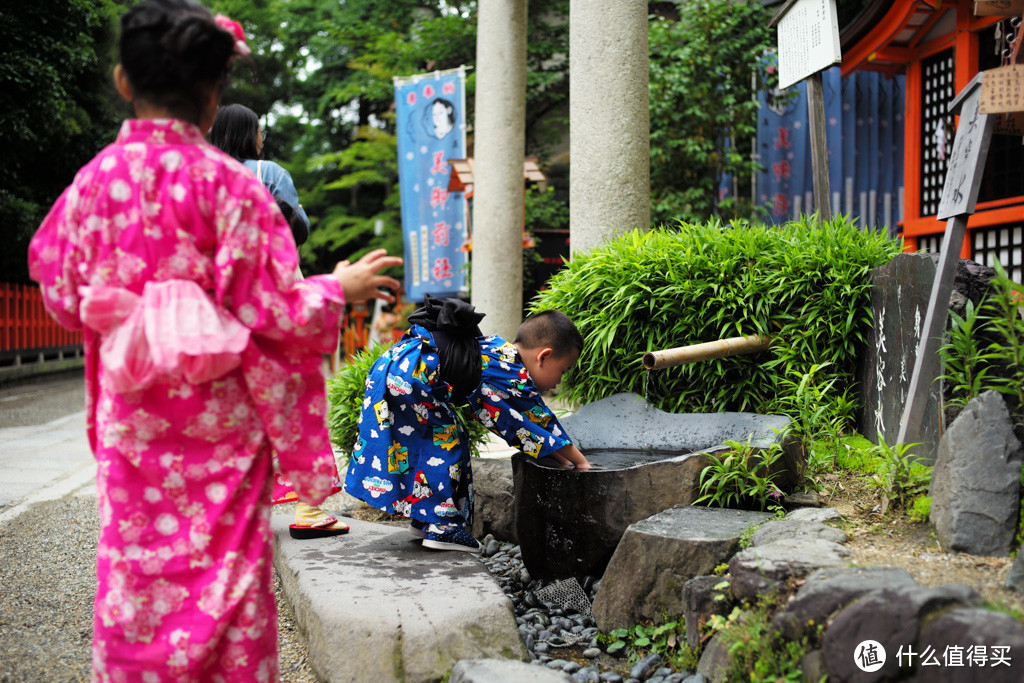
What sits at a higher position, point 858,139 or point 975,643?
point 858,139

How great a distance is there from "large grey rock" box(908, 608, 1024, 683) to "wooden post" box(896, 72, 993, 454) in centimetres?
150

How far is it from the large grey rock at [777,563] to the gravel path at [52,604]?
5.07ft

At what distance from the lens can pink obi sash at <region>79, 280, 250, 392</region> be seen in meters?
1.65

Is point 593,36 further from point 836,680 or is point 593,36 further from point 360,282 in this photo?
point 836,680

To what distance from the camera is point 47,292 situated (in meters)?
1.82

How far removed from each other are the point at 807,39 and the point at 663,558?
4457mm

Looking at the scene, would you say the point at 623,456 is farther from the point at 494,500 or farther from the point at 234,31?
the point at 234,31

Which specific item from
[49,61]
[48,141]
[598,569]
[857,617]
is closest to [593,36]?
[598,569]

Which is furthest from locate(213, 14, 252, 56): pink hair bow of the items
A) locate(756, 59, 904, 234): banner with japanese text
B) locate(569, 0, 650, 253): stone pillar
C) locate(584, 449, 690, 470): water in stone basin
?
locate(756, 59, 904, 234): banner with japanese text

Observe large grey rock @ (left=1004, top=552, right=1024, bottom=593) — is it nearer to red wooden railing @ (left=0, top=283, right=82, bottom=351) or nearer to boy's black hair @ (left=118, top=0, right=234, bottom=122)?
boy's black hair @ (left=118, top=0, right=234, bottom=122)

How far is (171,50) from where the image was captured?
1757mm

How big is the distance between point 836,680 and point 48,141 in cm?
1454

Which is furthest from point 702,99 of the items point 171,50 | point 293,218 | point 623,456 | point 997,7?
point 171,50

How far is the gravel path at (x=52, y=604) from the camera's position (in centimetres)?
→ 275
